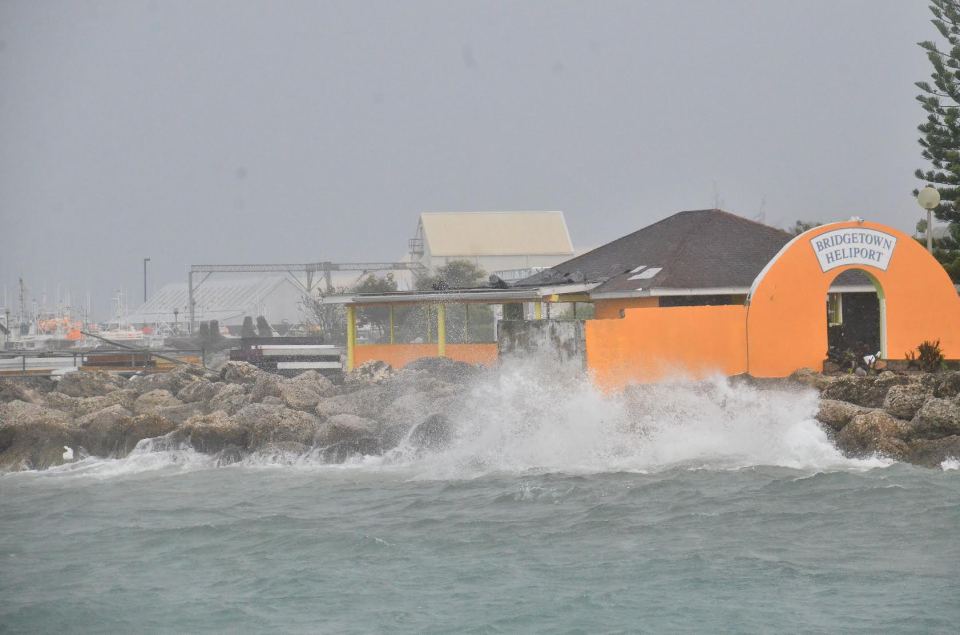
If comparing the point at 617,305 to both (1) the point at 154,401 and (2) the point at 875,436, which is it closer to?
(2) the point at 875,436

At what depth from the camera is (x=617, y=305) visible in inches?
920

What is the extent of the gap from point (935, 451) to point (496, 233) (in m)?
55.3

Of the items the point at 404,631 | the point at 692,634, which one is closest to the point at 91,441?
the point at 404,631

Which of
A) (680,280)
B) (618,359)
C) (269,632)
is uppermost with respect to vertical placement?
(680,280)

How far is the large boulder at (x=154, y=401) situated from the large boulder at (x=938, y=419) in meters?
14.5

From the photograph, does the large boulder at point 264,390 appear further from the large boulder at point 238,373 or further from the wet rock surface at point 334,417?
the large boulder at point 238,373

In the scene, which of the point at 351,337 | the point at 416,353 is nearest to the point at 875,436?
the point at 416,353

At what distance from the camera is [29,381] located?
2939 centimetres

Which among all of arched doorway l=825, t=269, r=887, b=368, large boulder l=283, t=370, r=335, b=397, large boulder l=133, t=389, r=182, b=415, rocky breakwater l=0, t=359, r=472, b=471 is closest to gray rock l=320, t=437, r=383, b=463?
rocky breakwater l=0, t=359, r=472, b=471

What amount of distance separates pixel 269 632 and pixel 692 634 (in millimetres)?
3539

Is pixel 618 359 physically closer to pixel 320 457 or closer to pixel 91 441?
pixel 320 457

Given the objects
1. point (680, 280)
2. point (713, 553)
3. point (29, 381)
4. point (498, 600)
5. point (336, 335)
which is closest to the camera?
point (498, 600)

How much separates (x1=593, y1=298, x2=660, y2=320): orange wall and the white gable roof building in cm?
4211

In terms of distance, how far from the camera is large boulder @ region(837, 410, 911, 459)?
16516 mm
